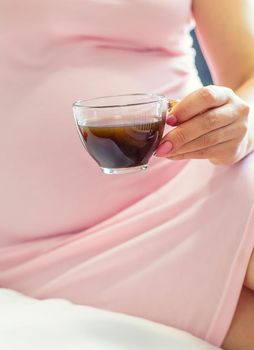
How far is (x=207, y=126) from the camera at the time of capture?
0.68 m

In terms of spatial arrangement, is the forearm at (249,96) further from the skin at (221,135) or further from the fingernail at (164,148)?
the fingernail at (164,148)

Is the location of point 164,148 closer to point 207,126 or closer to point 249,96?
point 207,126

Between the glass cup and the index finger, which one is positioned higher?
the index finger

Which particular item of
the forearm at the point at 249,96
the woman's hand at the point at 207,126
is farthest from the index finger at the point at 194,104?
the forearm at the point at 249,96

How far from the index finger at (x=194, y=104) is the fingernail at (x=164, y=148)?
26 mm

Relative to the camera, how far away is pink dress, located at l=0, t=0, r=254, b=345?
76 cm

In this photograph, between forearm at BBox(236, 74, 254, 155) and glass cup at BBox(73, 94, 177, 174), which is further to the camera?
forearm at BBox(236, 74, 254, 155)

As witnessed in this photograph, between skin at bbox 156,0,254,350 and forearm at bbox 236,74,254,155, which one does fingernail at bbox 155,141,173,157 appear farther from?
forearm at bbox 236,74,254,155

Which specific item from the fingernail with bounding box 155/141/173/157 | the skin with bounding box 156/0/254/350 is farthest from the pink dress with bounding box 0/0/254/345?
the fingernail with bounding box 155/141/173/157

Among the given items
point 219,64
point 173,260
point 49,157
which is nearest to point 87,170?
point 49,157

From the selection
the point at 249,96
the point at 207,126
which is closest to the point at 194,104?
the point at 207,126

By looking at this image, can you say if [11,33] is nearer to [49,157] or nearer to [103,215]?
[49,157]

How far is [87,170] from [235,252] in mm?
230

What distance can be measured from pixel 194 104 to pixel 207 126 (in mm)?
30
